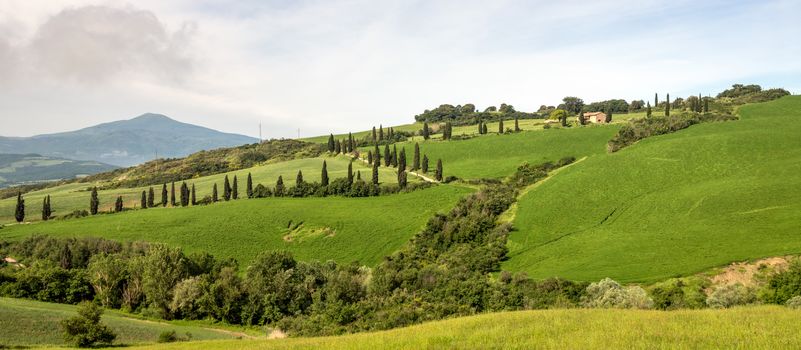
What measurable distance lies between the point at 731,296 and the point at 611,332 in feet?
135

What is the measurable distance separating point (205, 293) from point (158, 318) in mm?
7350

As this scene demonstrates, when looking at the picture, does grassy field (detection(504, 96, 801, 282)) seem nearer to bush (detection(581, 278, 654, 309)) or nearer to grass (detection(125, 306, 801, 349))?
bush (detection(581, 278, 654, 309))

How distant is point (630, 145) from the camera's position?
137 meters

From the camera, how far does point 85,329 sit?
38.2m

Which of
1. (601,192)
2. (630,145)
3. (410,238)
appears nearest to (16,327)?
(410,238)

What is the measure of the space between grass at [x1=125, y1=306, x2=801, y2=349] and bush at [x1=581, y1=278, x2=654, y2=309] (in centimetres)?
2811

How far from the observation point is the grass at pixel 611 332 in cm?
1645

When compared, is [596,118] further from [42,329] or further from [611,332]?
[611,332]

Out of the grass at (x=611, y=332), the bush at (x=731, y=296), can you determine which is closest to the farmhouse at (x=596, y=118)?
the bush at (x=731, y=296)

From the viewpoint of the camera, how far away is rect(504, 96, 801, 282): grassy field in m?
68.7

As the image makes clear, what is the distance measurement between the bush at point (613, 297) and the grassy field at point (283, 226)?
4526 centimetres

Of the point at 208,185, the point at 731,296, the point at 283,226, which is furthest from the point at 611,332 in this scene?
the point at 208,185

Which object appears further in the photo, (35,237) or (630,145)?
(630,145)

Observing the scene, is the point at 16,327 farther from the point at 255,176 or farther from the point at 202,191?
the point at 255,176
